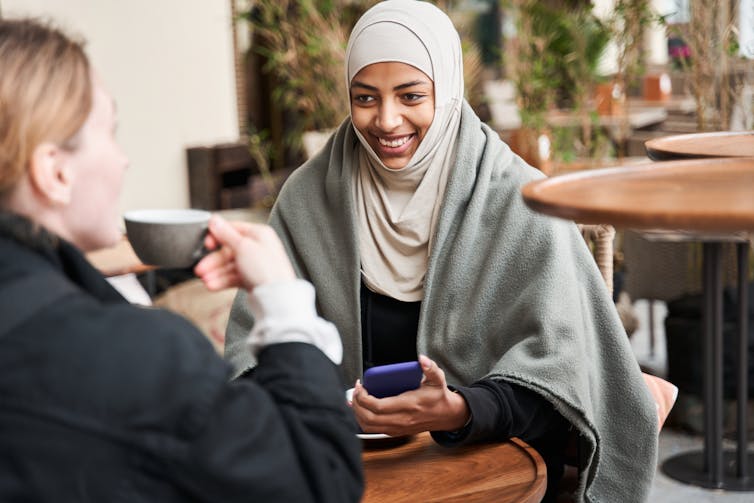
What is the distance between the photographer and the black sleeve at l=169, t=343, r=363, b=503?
957mm

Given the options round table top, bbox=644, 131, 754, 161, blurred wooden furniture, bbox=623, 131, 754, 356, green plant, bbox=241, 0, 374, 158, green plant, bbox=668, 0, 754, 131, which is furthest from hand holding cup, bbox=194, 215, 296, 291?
green plant, bbox=241, 0, 374, 158

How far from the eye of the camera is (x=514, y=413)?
Result: 5.41 feet

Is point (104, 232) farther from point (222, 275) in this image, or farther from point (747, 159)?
point (747, 159)

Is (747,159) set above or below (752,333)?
above

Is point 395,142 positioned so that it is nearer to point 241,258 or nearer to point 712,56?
point 241,258

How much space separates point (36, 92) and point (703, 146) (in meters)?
1.30

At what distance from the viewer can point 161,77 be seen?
213 inches

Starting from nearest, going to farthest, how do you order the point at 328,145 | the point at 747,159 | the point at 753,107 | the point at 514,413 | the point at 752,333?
the point at 747,159 → the point at 514,413 → the point at 328,145 → the point at 752,333 → the point at 753,107

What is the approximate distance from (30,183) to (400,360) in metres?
1.05

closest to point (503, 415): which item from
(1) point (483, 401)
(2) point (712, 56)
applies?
(1) point (483, 401)

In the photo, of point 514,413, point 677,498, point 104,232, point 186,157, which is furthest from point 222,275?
point 186,157

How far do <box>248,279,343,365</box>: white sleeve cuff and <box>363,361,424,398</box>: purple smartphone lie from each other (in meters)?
0.48

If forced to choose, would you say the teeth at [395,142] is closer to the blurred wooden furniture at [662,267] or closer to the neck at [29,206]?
the neck at [29,206]

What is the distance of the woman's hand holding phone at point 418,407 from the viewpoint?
1572mm
